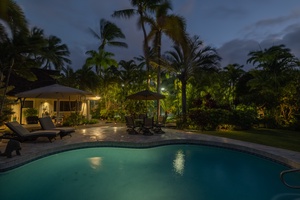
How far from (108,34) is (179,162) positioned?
20.4 metres

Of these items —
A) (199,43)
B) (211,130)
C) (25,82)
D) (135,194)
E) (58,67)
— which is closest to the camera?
(135,194)

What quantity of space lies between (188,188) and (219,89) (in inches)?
770

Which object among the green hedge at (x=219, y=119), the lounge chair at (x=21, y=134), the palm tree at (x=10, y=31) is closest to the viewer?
the lounge chair at (x=21, y=134)

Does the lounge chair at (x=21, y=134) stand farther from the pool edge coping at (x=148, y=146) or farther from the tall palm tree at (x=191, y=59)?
the tall palm tree at (x=191, y=59)

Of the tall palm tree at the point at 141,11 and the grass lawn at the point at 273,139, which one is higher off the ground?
the tall palm tree at the point at 141,11

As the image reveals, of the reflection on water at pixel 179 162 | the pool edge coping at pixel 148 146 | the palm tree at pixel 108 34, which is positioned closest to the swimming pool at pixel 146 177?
the reflection on water at pixel 179 162

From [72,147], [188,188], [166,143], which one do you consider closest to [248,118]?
[166,143]

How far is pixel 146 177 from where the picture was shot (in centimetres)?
654

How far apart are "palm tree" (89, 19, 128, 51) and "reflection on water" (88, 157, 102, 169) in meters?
18.8

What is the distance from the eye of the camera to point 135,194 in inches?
212

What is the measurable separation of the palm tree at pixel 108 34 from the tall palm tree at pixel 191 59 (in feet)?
35.4

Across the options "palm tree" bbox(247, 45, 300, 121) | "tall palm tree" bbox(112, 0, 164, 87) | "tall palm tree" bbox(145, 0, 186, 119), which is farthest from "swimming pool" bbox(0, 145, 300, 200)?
"tall palm tree" bbox(112, 0, 164, 87)

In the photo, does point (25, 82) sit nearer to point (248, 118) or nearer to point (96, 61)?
point (96, 61)

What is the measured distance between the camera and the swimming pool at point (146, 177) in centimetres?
536
